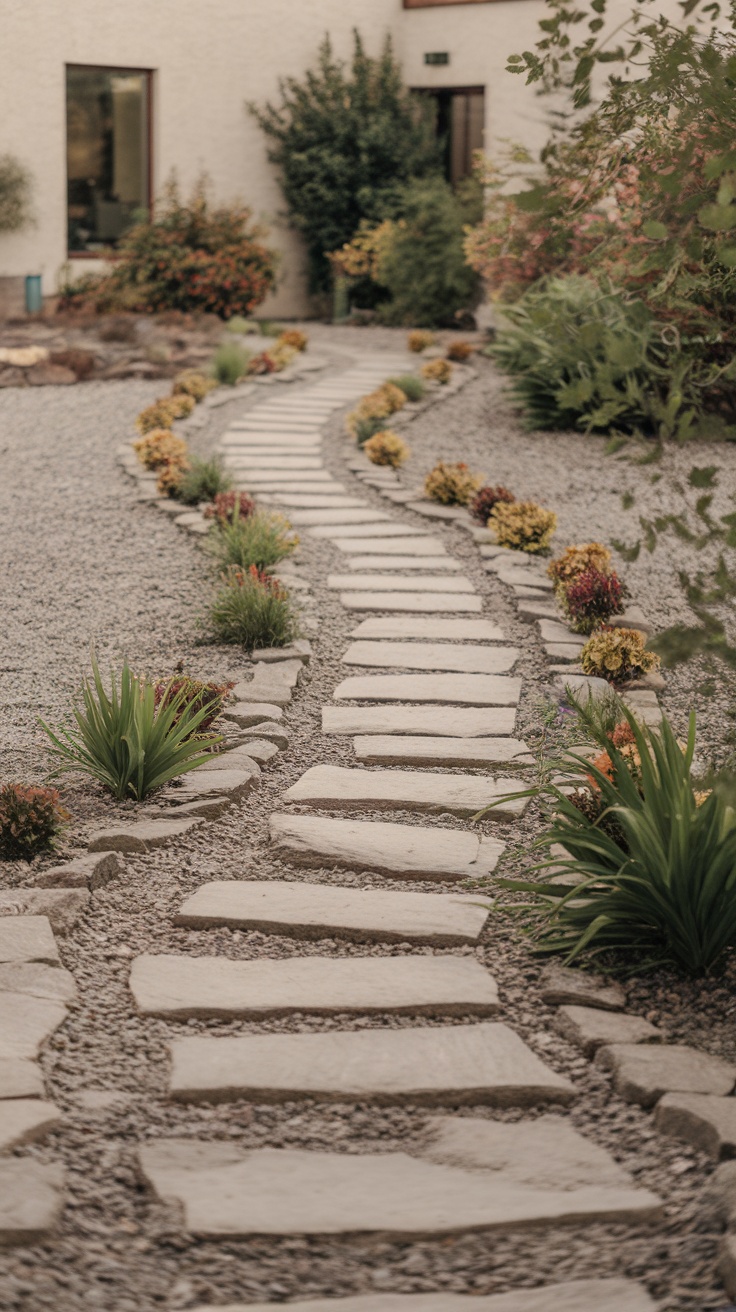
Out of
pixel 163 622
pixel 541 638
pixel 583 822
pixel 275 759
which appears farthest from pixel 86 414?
pixel 583 822

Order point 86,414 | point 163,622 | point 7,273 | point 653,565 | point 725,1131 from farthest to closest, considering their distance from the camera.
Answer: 1. point 7,273
2. point 86,414
3. point 653,565
4. point 163,622
5. point 725,1131

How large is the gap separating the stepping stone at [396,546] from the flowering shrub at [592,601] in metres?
1.27

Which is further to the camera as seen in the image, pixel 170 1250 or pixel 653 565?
pixel 653 565

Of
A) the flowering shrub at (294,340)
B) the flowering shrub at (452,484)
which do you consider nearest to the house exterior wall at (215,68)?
the flowering shrub at (294,340)

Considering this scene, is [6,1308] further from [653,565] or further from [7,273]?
[7,273]

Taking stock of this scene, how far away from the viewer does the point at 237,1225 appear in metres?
2.02

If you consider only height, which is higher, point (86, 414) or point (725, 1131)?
point (86, 414)

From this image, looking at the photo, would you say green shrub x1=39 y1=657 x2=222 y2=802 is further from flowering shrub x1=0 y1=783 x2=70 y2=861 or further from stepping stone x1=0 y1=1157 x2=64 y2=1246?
stepping stone x1=0 y1=1157 x2=64 y2=1246

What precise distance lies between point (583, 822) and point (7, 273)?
11505mm

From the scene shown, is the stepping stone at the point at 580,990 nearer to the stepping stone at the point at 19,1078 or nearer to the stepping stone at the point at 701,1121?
the stepping stone at the point at 701,1121

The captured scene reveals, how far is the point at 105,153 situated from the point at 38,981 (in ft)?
42.1

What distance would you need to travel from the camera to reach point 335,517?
7039mm

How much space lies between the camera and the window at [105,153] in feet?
45.3

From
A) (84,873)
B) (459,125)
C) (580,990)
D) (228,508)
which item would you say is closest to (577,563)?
(228,508)
